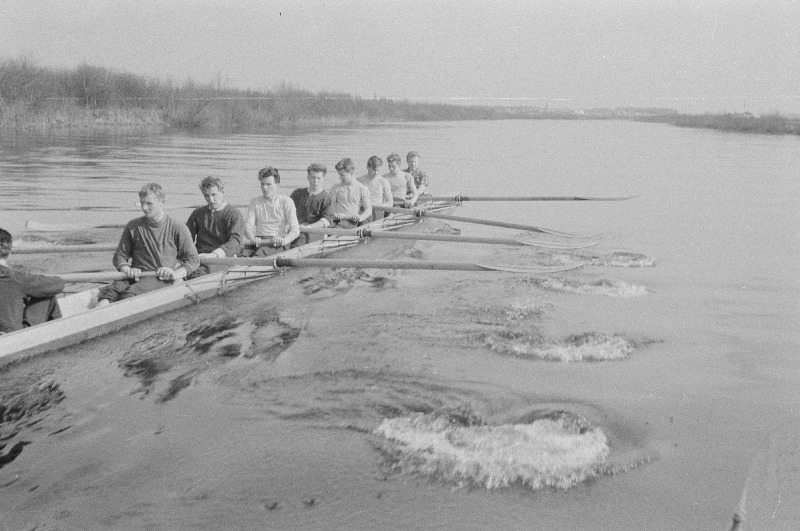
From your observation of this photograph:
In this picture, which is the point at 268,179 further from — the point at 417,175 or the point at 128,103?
the point at 128,103

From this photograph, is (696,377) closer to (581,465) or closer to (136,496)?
(581,465)

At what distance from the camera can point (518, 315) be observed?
8516 mm

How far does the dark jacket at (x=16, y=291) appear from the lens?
20.0 feet

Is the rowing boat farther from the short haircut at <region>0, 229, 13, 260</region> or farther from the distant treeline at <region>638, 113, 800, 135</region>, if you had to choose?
the distant treeline at <region>638, 113, 800, 135</region>

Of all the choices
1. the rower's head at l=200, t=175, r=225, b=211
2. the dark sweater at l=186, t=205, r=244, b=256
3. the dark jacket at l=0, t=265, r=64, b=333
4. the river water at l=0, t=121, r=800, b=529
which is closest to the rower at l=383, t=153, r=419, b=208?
the river water at l=0, t=121, r=800, b=529

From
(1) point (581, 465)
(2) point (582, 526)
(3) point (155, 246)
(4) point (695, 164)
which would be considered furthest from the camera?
(4) point (695, 164)

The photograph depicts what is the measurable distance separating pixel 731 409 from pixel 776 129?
6056 cm

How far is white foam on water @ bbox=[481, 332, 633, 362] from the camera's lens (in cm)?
716

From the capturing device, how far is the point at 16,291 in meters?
6.16

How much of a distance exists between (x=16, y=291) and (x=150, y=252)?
166 cm

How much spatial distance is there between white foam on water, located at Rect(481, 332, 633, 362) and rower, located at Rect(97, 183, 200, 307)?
3.06 m

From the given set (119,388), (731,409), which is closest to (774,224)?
(731,409)

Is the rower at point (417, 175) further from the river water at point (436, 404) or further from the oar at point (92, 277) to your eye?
the oar at point (92, 277)

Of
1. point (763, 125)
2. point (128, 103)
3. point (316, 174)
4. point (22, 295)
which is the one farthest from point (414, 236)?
point (763, 125)
